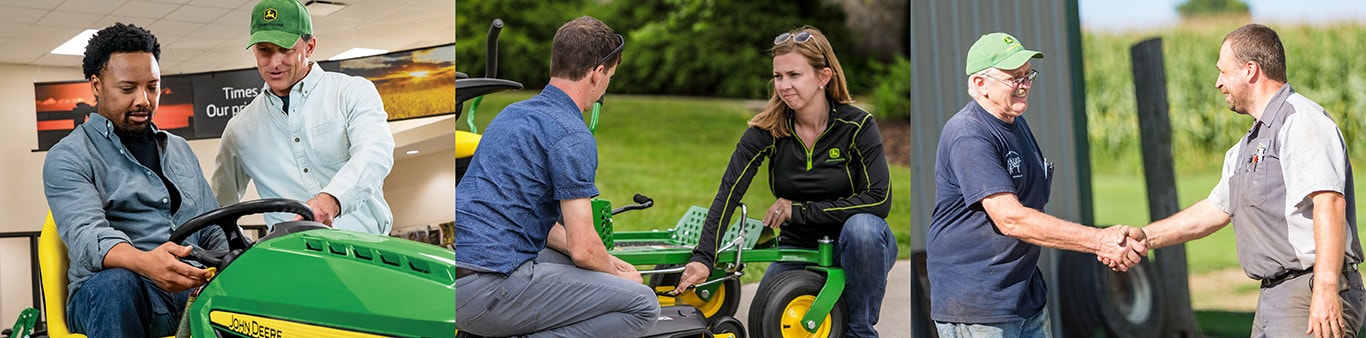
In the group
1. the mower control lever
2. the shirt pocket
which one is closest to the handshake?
the mower control lever

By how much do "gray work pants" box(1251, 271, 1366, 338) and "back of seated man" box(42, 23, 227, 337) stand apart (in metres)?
2.69

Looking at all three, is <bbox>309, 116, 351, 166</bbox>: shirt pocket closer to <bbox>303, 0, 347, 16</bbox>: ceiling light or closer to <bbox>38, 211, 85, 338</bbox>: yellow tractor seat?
<bbox>303, 0, 347, 16</bbox>: ceiling light

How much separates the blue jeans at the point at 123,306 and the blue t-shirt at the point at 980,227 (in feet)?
6.54

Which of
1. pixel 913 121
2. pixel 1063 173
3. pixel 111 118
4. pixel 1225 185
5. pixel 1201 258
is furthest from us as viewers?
pixel 1201 258

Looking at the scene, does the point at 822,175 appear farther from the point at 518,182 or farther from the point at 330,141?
the point at 330,141

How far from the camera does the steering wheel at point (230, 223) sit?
9.90ft

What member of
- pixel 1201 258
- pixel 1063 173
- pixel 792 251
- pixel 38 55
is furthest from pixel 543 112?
pixel 1201 258

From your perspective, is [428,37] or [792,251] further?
[792,251]

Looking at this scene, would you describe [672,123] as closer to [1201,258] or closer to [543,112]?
[543,112]

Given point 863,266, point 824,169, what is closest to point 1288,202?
point 863,266

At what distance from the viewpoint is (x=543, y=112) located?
3.07m

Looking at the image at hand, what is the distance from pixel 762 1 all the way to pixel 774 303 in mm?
1092

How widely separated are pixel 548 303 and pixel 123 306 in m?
1.04

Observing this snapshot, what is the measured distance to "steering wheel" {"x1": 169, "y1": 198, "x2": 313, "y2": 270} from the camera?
302 centimetres
